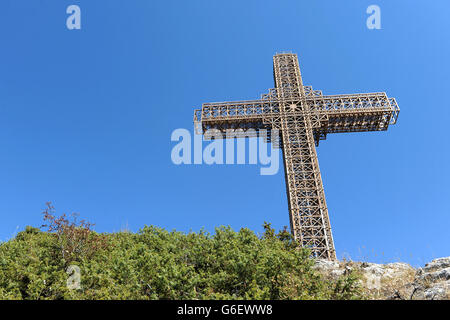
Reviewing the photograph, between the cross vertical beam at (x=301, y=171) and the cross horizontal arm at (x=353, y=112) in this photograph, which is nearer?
the cross vertical beam at (x=301, y=171)

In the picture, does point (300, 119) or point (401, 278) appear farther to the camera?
point (300, 119)

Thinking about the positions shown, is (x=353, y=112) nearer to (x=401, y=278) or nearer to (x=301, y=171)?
(x=301, y=171)

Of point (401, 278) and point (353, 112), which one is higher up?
point (353, 112)

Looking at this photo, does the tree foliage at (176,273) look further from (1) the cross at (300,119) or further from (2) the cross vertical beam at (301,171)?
(1) the cross at (300,119)

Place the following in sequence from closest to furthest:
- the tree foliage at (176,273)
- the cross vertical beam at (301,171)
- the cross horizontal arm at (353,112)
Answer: the tree foliage at (176,273) → the cross vertical beam at (301,171) → the cross horizontal arm at (353,112)

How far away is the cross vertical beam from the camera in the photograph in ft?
49.0

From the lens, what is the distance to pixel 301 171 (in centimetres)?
1645

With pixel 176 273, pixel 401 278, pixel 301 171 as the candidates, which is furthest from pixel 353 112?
pixel 176 273

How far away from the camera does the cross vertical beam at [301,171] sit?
49.0ft

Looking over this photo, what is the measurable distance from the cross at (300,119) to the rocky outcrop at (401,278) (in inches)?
260

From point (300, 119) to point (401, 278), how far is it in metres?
11.7

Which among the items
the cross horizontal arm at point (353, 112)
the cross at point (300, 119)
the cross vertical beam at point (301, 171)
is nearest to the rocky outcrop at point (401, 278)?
the cross vertical beam at point (301, 171)

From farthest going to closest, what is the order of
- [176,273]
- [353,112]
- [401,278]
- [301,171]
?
[353,112] < [301,171] < [401,278] < [176,273]

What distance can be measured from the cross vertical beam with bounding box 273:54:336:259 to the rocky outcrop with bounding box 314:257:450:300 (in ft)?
13.0
